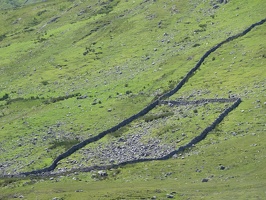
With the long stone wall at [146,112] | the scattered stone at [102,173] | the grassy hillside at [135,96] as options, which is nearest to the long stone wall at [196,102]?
the grassy hillside at [135,96]

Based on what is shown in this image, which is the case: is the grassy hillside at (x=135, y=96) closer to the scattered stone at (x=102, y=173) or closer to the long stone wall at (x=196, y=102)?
the scattered stone at (x=102, y=173)

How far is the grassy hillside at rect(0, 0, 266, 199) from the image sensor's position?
208 feet

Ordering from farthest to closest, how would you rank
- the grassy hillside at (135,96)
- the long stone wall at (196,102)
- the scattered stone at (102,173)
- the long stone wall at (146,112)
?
the long stone wall at (196,102) < the long stone wall at (146,112) < the scattered stone at (102,173) < the grassy hillside at (135,96)

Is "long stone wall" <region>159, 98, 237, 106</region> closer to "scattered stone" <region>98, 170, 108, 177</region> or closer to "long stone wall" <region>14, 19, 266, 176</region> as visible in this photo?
Result: "long stone wall" <region>14, 19, 266, 176</region>

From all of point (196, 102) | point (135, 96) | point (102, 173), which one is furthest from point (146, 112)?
point (102, 173)

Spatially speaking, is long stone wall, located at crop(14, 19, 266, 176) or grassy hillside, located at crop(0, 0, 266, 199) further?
long stone wall, located at crop(14, 19, 266, 176)

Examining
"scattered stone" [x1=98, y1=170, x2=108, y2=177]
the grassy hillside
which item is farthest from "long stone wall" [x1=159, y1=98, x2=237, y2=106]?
"scattered stone" [x1=98, y1=170, x2=108, y2=177]

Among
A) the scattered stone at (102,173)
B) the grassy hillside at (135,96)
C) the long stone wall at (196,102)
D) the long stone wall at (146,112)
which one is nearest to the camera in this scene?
the grassy hillside at (135,96)

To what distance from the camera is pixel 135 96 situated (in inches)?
3775

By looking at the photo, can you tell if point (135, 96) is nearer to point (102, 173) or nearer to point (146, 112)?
point (146, 112)

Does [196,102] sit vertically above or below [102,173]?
below

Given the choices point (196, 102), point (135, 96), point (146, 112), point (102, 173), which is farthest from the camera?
point (135, 96)

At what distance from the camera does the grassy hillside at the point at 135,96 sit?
208ft

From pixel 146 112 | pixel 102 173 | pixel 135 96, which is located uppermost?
pixel 102 173
